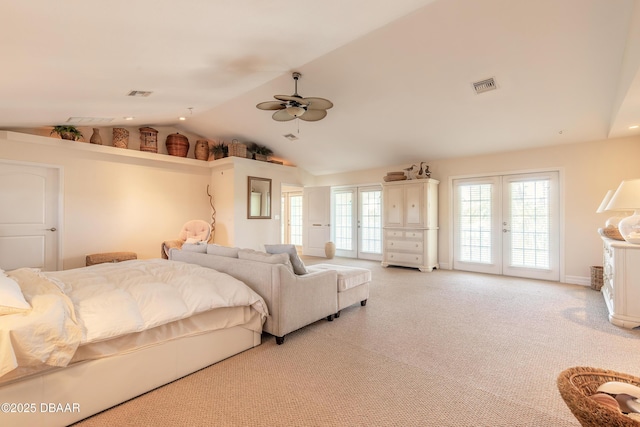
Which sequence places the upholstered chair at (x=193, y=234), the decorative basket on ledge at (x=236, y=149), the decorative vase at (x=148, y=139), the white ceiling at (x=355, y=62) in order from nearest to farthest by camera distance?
the white ceiling at (x=355, y=62)
the upholstered chair at (x=193, y=234)
the decorative vase at (x=148, y=139)
the decorative basket on ledge at (x=236, y=149)

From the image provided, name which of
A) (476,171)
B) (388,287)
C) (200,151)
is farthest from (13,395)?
(476,171)

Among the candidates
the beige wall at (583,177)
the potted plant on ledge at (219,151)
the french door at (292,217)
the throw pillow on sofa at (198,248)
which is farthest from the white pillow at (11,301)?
the french door at (292,217)

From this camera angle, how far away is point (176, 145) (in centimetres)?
637

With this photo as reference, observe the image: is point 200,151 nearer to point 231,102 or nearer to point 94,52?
point 231,102

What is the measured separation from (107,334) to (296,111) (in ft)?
9.13

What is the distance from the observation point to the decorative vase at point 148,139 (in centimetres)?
596

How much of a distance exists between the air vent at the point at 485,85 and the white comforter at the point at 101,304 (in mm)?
3753

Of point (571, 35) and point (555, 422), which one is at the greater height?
point (571, 35)

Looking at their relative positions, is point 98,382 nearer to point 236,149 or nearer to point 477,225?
point 236,149

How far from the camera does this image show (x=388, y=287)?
15.6ft

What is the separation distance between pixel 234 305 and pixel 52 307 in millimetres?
1119

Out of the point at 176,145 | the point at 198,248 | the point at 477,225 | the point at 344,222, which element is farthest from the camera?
the point at 344,222

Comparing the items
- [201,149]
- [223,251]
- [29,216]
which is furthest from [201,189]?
[223,251]

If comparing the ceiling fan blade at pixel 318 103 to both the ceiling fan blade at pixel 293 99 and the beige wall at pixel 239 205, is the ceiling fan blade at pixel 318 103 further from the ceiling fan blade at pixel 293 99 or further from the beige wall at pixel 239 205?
the beige wall at pixel 239 205
